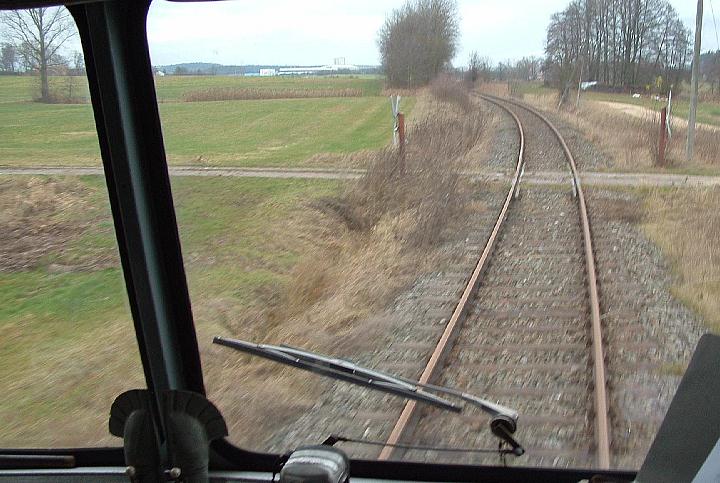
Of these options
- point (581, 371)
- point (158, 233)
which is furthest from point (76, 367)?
point (581, 371)

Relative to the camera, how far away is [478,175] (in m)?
4.56

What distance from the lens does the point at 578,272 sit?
410 centimetres

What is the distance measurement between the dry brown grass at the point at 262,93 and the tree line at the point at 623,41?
1066 millimetres

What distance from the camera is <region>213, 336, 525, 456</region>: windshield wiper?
2.66 m

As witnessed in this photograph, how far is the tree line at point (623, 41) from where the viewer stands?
3.16m

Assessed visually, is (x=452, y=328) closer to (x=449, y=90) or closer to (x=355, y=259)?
(x=355, y=259)

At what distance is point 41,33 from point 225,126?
1317 millimetres

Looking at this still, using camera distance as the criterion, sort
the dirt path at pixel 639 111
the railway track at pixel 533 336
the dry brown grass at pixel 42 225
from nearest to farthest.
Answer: the railway track at pixel 533 336 < the dry brown grass at pixel 42 225 < the dirt path at pixel 639 111

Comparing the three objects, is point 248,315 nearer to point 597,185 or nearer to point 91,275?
point 91,275

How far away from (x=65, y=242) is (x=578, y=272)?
2700 millimetres

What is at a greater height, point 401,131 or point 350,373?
point 401,131

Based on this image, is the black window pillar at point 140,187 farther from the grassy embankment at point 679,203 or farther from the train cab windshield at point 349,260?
the grassy embankment at point 679,203

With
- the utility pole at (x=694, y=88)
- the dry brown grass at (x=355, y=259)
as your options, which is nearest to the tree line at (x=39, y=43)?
the dry brown grass at (x=355, y=259)

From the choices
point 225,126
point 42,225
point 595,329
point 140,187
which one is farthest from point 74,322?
point 595,329
